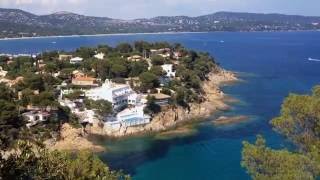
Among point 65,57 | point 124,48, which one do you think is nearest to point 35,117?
point 65,57

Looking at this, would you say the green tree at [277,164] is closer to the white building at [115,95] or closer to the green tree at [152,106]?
the green tree at [152,106]

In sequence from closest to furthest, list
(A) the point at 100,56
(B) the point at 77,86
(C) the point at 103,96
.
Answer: (C) the point at 103,96
(B) the point at 77,86
(A) the point at 100,56

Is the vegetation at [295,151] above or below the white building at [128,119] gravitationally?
above

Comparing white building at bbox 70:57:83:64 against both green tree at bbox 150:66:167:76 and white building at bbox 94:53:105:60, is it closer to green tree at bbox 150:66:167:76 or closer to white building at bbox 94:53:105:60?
white building at bbox 94:53:105:60

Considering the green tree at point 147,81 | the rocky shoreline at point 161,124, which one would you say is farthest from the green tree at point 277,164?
the green tree at point 147,81

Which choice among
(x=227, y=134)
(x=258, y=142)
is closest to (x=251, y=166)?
(x=258, y=142)

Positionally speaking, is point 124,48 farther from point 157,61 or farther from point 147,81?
point 147,81

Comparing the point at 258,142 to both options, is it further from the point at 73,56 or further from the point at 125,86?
the point at 73,56

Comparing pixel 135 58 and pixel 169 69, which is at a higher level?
pixel 135 58

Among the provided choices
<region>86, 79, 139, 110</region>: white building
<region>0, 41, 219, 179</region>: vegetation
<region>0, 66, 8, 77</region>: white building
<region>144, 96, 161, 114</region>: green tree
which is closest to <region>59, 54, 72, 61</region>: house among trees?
<region>0, 41, 219, 179</region>: vegetation
